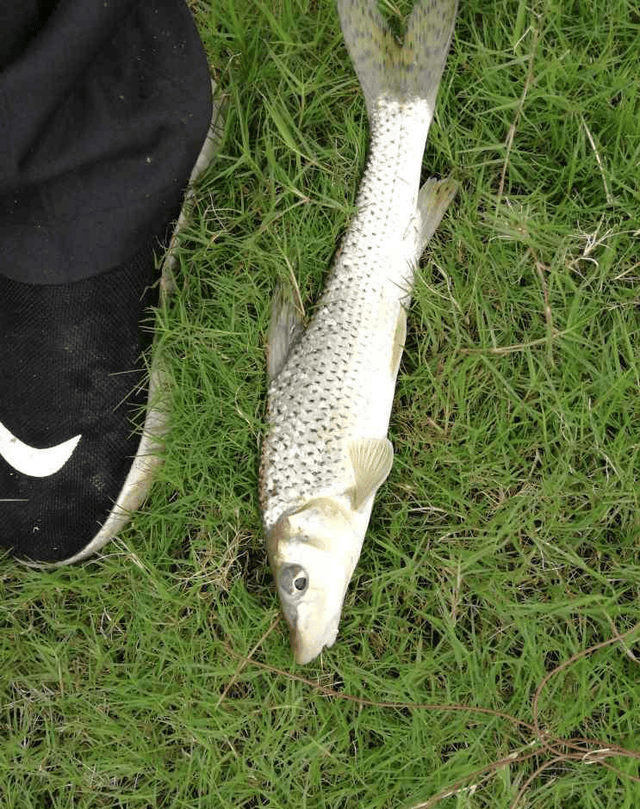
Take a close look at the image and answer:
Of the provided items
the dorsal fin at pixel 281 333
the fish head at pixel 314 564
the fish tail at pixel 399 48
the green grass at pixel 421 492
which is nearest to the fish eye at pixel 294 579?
the fish head at pixel 314 564

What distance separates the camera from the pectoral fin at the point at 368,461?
2246mm

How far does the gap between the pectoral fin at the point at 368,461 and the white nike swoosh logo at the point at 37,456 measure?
97cm

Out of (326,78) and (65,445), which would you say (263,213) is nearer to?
(326,78)

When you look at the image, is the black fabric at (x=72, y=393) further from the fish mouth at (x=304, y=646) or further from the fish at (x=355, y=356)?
the fish mouth at (x=304, y=646)

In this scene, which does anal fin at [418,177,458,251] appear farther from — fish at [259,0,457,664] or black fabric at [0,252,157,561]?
black fabric at [0,252,157,561]

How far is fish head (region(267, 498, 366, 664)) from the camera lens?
2.21 metres

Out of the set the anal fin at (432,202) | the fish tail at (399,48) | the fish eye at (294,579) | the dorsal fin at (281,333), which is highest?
the fish tail at (399,48)

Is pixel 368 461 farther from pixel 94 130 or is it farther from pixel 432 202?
pixel 94 130

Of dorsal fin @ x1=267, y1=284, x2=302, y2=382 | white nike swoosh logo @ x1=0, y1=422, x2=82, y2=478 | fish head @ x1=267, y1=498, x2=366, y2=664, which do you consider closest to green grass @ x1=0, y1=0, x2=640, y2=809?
dorsal fin @ x1=267, y1=284, x2=302, y2=382

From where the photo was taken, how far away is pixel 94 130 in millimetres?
2023

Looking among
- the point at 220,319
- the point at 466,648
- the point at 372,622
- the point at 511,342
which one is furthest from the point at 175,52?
the point at 466,648

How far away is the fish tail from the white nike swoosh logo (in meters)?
1.61

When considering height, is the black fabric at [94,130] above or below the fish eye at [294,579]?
above

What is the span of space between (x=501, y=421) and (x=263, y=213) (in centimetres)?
114
